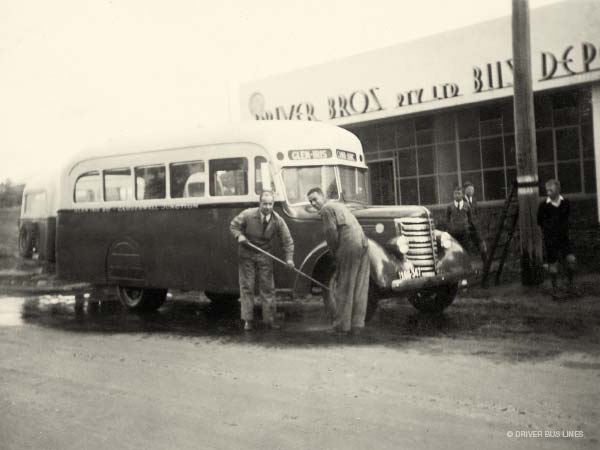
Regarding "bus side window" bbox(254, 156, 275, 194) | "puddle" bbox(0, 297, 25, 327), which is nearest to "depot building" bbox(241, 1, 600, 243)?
"bus side window" bbox(254, 156, 275, 194)

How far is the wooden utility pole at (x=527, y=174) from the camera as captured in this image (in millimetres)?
9766

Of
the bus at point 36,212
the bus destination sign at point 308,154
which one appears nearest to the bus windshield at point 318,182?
the bus destination sign at point 308,154

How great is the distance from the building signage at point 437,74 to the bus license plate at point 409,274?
539cm

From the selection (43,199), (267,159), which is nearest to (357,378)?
(267,159)

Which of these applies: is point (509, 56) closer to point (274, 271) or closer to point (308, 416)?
point (274, 271)

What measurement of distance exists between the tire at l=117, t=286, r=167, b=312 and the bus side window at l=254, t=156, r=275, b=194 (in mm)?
2888

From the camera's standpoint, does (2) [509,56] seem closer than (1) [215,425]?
No

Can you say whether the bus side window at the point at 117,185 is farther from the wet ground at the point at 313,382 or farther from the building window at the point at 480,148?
the building window at the point at 480,148

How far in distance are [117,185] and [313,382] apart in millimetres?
5744

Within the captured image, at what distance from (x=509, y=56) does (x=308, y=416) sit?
380 inches

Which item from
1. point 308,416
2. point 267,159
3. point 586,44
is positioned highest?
point 586,44

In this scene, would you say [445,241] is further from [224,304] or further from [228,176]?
[224,304]

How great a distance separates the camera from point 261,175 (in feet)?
27.9

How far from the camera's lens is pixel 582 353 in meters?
5.97
